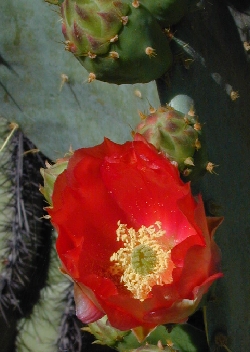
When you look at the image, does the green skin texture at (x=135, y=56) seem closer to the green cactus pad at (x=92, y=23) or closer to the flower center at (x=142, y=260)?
the green cactus pad at (x=92, y=23)

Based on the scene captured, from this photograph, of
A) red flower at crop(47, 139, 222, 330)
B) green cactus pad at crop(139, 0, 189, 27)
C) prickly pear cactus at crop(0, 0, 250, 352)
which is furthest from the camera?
prickly pear cactus at crop(0, 0, 250, 352)

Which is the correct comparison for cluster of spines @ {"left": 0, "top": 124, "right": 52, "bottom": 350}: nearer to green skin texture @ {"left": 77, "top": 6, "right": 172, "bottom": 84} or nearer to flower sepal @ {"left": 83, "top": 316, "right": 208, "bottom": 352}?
flower sepal @ {"left": 83, "top": 316, "right": 208, "bottom": 352}

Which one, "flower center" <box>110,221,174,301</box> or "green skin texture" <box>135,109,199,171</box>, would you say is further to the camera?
"flower center" <box>110,221,174,301</box>

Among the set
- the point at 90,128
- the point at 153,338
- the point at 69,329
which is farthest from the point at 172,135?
the point at 69,329

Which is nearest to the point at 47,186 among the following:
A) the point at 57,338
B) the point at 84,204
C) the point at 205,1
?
the point at 84,204

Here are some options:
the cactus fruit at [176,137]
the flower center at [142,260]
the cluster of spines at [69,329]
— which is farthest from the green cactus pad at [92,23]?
the cluster of spines at [69,329]

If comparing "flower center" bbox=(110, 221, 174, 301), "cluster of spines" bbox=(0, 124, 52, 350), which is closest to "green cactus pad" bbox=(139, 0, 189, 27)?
"flower center" bbox=(110, 221, 174, 301)

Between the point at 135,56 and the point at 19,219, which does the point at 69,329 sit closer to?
the point at 19,219
